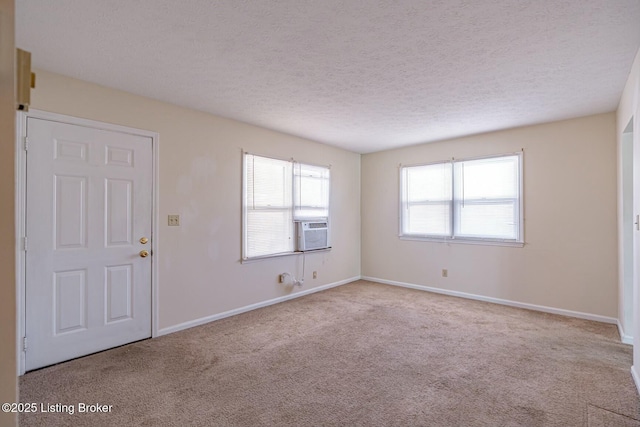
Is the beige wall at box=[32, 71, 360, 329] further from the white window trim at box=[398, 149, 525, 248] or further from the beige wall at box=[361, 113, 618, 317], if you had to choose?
the beige wall at box=[361, 113, 618, 317]

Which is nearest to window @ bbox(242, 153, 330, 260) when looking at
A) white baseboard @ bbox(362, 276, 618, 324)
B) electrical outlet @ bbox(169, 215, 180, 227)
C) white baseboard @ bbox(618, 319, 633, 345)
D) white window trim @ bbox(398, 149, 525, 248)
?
electrical outlet @ bbox(169, 215, 180, 227)

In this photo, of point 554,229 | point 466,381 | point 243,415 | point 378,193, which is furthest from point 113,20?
point 554,229

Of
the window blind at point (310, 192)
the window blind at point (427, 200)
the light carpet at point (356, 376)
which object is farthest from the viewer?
the window blind at point (427, 200)

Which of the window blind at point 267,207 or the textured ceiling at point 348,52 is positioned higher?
the textured ceiling at point 348,52

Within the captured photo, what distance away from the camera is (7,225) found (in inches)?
Result: 24.0

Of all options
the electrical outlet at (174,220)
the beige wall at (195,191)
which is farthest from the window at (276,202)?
the electrical outlet at (174,220)

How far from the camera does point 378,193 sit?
5836mm

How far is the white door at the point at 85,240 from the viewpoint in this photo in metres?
2.60

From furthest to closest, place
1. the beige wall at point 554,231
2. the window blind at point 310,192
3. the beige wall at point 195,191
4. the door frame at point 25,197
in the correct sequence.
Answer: the window blind at point 310,192
the beige wall at point 554,231
the beige wall at point 195,191
the door frame at point 25,197

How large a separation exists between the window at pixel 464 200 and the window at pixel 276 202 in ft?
5.10

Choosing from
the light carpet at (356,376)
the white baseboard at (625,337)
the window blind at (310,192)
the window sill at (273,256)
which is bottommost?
the light carpet at (356,376)

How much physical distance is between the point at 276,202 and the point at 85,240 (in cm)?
226

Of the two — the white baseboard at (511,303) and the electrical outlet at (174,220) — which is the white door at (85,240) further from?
the white baseboard at (511,303)

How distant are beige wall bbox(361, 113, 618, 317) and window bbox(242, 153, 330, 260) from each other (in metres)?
1.96
